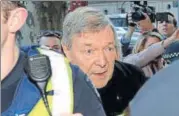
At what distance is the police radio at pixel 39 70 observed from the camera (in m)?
1.02

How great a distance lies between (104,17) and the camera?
1.74 m

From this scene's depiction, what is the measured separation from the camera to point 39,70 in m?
1.04

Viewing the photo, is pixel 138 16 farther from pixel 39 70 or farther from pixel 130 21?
pixel 39 70

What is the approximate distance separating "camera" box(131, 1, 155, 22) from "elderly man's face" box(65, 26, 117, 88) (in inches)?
59.8

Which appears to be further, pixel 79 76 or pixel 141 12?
pixel 141 12

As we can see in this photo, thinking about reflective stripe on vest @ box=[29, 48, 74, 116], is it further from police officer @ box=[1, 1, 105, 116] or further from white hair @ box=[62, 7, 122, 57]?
white hair @ box=[62, 7, 122, 57]

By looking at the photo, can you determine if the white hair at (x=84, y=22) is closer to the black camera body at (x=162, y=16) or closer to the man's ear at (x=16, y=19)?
the man's ear at (x=16, y=19)

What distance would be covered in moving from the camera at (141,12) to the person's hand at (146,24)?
1.1 inches

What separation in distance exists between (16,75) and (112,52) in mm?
736

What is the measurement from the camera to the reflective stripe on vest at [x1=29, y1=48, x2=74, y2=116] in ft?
3.24

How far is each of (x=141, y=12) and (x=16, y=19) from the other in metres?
2.25

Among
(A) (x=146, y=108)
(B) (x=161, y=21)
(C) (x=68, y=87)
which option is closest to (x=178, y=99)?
(A) (x=146, y=108)

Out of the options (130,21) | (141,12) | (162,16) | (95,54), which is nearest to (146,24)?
(141,12)

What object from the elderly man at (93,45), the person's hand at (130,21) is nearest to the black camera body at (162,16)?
the person's hand at (130,21)
